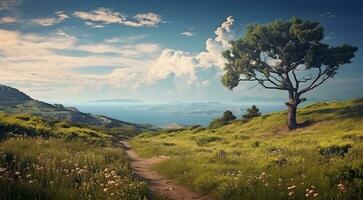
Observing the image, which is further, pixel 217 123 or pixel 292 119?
pixel 217 123

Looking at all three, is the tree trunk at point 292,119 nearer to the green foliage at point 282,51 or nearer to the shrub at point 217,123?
the green foliage at point 282,51

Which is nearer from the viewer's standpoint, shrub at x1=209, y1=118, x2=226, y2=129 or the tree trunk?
the tree trunk

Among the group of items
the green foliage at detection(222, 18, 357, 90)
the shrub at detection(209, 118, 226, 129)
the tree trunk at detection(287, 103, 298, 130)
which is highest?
the green foliage at detection(222, 18, 357, 90)

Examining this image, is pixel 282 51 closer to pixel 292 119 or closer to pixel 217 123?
pixel 292 119

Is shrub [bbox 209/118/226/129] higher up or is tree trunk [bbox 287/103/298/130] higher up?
→ tree trunk [bbox 287/103/298/130]

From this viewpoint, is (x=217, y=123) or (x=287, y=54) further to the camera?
(x=217, y=123)

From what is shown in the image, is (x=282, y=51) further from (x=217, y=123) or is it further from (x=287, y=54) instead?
(x=217, y=123)

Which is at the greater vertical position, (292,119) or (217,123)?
(292,119)

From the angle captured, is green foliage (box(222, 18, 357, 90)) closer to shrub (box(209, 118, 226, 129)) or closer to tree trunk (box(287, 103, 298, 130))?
tree trunk (box(287, 103, 298, 130))

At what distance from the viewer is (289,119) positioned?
197 ft

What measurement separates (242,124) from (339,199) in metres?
64.8

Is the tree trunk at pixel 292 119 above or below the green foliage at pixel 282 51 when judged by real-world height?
below

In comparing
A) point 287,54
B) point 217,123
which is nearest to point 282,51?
point 287,54

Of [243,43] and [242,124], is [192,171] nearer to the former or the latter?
[243,43]
